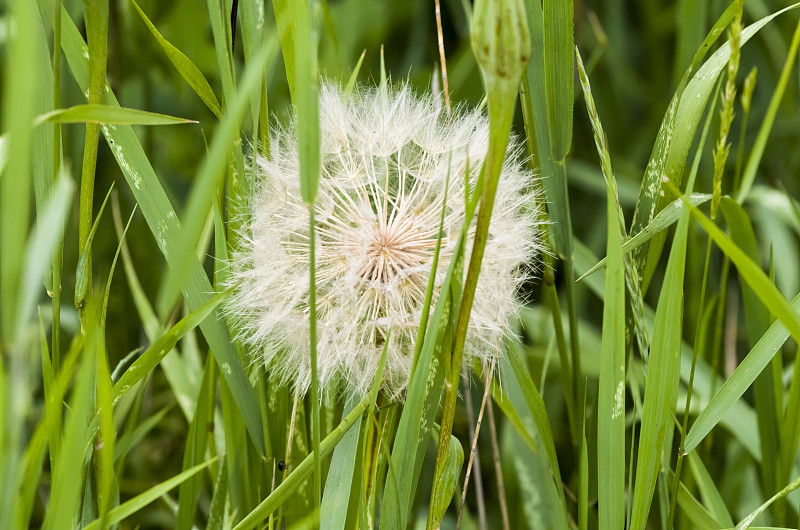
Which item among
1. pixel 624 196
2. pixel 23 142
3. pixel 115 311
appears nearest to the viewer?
pixel 23 142

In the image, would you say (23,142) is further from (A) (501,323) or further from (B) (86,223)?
(A) (501,323)

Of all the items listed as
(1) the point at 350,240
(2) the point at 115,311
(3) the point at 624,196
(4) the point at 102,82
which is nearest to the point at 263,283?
(1) the point at 350,240

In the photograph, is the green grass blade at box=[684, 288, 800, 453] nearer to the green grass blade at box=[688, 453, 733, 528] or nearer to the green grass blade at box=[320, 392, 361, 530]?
the green grass blade at box=[688, 453, 733, 528]

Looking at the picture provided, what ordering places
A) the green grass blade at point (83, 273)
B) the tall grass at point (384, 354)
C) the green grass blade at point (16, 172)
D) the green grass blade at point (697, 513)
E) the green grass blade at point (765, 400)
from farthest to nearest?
the green grass blade at point (765, 400) → the green grass blade at point (697, 513) → the green grass blade at point (83, 273) → the tall grass at point (384, 354) → the green grass blade at point (16, 172)

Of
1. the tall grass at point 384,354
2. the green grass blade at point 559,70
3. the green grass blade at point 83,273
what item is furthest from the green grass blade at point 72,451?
the green grass blade at point 559,70

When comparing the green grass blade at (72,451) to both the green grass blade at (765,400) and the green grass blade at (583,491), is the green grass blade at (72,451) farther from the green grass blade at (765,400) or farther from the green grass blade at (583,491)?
the green grass blade at (765,400)
